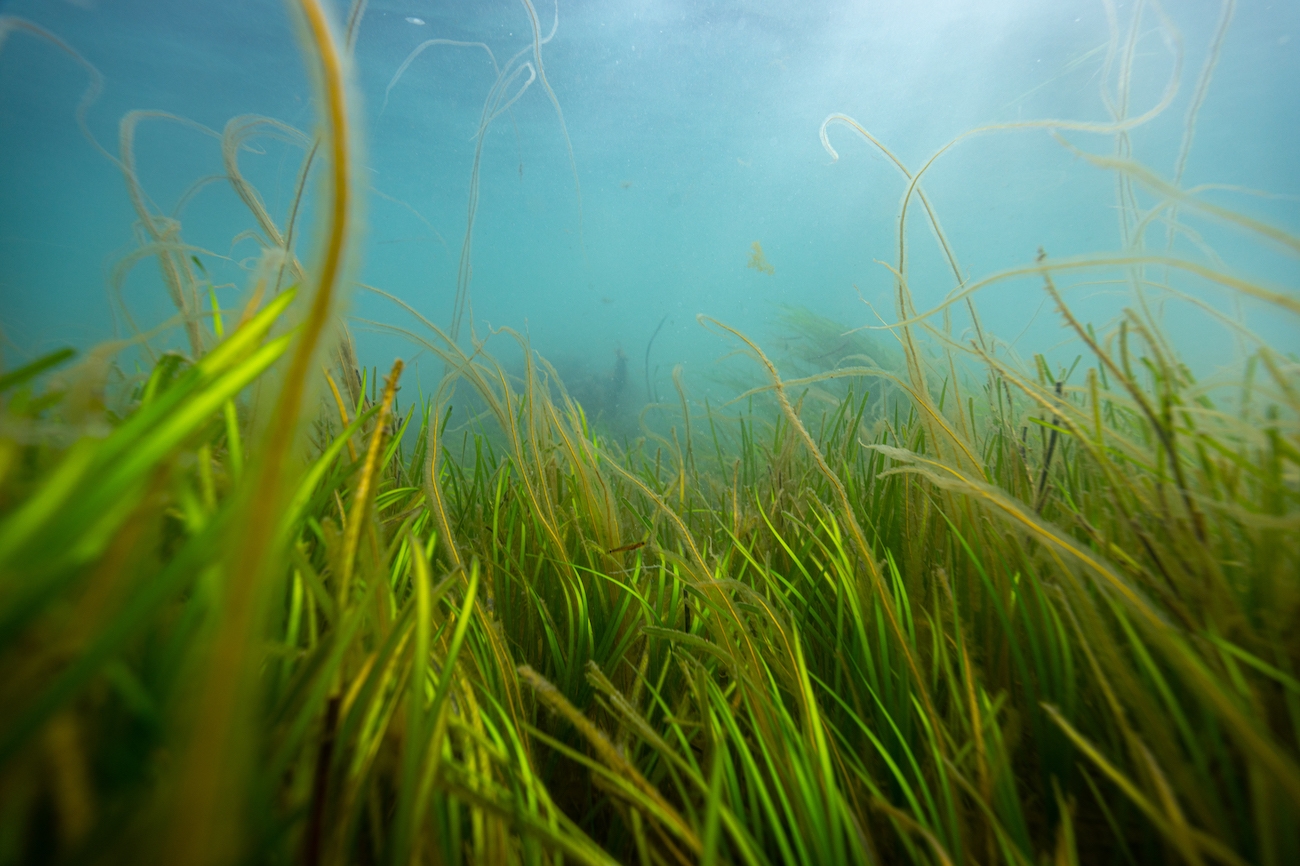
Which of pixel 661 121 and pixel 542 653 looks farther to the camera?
pixel 661 121

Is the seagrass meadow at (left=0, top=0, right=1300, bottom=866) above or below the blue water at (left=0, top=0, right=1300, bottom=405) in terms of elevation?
below

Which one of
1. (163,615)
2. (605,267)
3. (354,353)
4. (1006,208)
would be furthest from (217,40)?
(1006,208)

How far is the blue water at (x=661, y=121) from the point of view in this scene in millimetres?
11359

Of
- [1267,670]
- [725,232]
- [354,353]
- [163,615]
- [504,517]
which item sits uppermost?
[725,232]

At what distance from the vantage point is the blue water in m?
11.4

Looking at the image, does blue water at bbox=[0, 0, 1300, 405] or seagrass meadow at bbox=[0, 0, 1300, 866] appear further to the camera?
blue water at bbox=[0, 0, 1300, 405]

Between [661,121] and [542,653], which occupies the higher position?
[661,121]

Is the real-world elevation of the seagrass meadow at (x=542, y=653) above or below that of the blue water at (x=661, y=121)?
below

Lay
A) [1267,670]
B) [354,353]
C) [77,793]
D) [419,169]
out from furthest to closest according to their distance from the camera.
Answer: [419,169] → [354,353] → [1267,670] → [77,793]

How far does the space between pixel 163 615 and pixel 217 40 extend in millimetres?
16116

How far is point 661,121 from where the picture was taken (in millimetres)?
16922

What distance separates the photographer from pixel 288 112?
1454 centimetres

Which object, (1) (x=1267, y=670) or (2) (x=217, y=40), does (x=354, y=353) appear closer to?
(1) (x=1267, y=670)

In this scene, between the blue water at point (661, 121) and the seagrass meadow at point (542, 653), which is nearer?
the seagrass meadow at point (542, 653)
